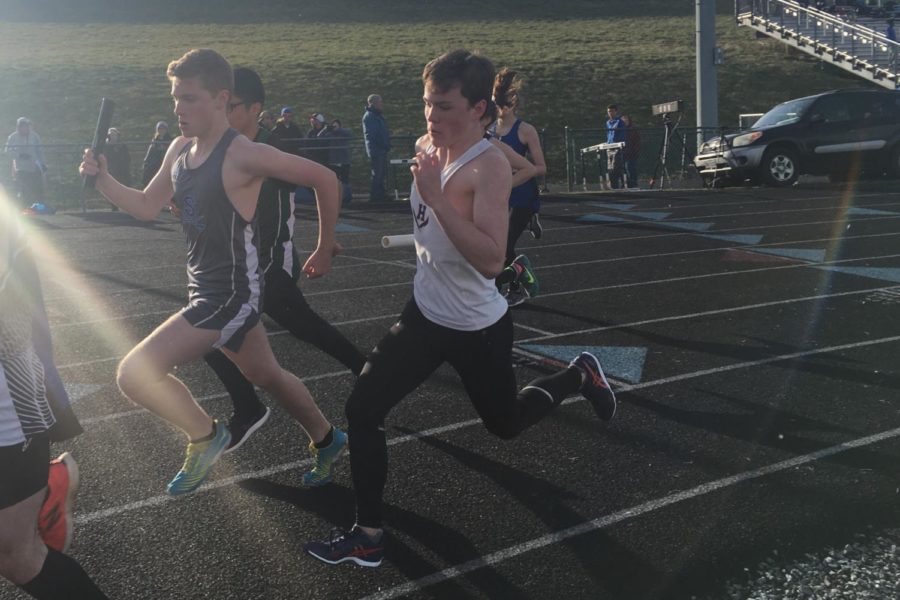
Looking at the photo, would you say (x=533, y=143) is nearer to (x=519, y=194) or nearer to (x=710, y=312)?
(x=519, y=194)

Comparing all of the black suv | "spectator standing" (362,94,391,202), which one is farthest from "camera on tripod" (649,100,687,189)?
"spectator standing" (362,94,391,202)

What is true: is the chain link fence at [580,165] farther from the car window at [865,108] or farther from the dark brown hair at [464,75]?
the dark brown hair at [464,75]

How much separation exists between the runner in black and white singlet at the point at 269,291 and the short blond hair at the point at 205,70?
0.97 metres

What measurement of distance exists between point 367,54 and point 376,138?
34.6 meters

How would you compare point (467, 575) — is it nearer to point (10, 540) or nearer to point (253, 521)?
point (253, 521)

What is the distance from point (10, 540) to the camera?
99.7 inches

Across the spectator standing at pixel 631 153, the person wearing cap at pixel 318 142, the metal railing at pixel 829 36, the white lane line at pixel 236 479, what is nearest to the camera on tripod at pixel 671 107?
the spectator standing at pixel 631 153

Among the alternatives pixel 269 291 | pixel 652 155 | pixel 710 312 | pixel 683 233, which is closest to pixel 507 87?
pixel 710 312

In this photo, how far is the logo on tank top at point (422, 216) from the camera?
143 inches

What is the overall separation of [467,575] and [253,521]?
3.49 ft

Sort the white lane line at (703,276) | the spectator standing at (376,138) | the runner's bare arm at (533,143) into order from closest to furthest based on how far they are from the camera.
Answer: the runner's bare arm at (533,143), the white lane line at (703,276), the spectator standing at (376,138)

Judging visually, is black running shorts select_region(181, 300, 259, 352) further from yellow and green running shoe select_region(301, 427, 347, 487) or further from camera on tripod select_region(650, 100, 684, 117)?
camera on tripod select_region(650, 100, 684, 117)

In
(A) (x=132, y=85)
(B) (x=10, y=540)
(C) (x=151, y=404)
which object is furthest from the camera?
(A) (x=132, y=85)

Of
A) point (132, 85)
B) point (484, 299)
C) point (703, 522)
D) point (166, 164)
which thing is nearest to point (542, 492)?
point (703, 522)
